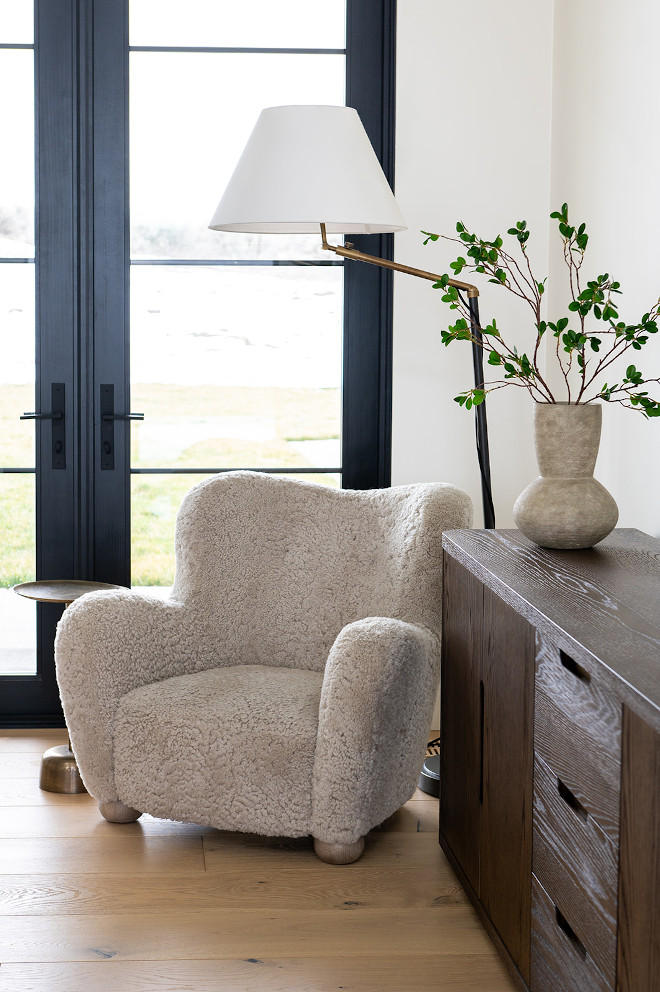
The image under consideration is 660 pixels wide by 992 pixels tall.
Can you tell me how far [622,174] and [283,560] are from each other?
1300 mm

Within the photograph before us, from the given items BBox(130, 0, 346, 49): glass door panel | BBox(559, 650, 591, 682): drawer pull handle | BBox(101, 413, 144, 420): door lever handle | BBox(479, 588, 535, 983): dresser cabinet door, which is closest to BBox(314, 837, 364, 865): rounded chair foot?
BBox(479, 588, 535, 983): dresser cabinet door

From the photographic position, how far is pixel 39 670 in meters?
3.20

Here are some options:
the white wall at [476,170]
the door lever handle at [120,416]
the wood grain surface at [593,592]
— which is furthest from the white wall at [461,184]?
the wood grain surface at [593,592]

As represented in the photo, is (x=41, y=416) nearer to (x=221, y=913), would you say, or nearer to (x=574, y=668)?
(x=221, y=913)

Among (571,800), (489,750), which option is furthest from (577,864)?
(489,750)

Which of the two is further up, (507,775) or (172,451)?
(172,451)

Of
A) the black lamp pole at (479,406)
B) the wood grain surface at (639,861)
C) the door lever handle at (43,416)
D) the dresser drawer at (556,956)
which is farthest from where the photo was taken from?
the door lever handle at (43,416)

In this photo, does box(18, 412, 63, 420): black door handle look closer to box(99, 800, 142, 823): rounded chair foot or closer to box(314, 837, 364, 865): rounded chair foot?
box(99, 800, 142, 823): rounded chair foot

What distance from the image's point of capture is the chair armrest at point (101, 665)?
7.64 ft

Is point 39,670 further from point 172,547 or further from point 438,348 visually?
point 438,348

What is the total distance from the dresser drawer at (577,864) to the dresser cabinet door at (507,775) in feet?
0.21

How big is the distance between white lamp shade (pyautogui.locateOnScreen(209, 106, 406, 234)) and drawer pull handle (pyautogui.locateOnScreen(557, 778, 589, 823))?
1.42m

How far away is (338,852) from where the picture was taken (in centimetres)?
224

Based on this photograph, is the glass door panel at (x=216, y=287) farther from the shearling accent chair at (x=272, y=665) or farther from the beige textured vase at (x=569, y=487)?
the beige textured vase at (x=569, y=487)
